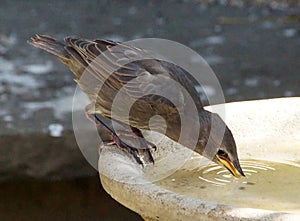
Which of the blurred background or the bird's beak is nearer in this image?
the bird's beak

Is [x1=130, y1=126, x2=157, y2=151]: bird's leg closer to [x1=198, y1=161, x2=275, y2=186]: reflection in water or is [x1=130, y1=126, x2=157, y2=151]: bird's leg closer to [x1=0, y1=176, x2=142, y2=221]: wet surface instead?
[x1=198, y1=161, x2=275, y2=186]: reflection in water

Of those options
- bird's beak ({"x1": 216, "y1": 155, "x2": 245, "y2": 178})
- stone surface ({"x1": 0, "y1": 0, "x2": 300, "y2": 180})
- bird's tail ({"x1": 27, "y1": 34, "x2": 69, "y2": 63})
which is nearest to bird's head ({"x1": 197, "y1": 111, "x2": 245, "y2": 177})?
bird's beak ({"x1": 216, "y1": 155, "x2": 245, "y2": 178})

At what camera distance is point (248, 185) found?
Result: 2.38 metres

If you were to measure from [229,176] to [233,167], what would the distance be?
69 mm

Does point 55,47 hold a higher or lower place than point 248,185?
higher

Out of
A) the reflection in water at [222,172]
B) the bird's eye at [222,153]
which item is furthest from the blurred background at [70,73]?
the bird's eye at [222,153]

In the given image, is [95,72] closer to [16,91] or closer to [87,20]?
[16,91]

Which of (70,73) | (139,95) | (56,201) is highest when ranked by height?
(139,95)

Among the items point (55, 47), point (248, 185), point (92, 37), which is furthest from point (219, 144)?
point (92, 37)

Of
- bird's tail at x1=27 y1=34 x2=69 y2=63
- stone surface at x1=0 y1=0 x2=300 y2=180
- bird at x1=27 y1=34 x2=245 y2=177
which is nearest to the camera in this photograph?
bird at x1=27 y1=34 x2=245 y2=177

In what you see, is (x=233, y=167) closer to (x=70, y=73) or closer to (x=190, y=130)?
(x=190, y=130)

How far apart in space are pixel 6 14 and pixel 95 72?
3.46 metres

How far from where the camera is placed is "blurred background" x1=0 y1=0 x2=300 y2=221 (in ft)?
12.1

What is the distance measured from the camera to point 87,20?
5977 mm
